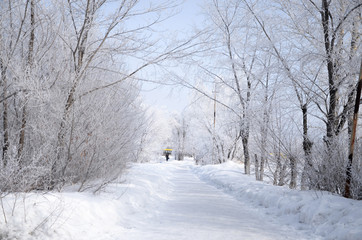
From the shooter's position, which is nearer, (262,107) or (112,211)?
(112,211)

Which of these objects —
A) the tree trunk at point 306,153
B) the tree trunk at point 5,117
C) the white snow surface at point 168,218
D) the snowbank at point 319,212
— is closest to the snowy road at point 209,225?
the white snow surface at point 168,218

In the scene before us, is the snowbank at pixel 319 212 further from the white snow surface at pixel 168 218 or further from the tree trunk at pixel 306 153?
the tree trunk at pixel 306 153

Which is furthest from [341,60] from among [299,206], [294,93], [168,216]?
[168,216]

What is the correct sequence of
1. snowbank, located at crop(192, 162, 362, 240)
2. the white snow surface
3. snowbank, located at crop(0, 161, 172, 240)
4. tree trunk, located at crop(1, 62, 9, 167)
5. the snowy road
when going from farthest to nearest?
tree trunk, located at crop(1, 62, 9, 167)
the snowy road
snowbank, located at crop(192, 162, 362, 240)
the white snow surface
snowbank, located at crop(0, 161, 172, 240)

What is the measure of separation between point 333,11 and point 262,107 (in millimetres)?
4103

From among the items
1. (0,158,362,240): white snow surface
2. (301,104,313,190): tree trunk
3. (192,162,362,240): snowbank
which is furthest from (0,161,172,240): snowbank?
(301,104,313,190): tree trunk

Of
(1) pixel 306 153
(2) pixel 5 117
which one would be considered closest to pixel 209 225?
(1) pixel 306 153

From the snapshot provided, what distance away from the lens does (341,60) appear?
6883 millimetres

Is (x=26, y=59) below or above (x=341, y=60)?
below

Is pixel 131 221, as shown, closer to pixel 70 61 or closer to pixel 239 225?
pixel 239 225

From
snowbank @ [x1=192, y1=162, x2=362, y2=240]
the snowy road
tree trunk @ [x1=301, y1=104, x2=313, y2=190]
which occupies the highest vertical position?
tree trunk @ [x1=301, y1=104, x2=313, y2=190]

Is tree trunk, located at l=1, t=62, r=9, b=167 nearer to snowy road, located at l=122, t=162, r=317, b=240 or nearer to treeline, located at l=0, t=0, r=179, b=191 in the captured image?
treeline, located at l=0, t=0, r=179, b=191

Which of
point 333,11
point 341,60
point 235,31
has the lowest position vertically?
point 341,60

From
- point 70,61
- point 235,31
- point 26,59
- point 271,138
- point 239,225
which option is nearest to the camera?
point 239,225
